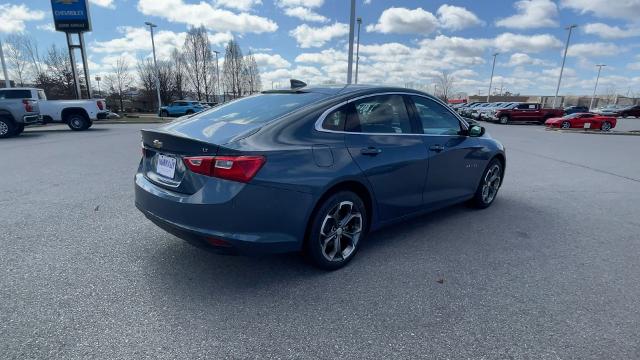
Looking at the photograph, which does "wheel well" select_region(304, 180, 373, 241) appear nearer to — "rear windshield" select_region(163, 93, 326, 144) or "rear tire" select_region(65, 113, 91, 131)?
"rear windshield" select_region(163, 93, 326, 144)

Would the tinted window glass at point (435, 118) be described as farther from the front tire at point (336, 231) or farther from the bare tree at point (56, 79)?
the bare tree at point (56, 79)

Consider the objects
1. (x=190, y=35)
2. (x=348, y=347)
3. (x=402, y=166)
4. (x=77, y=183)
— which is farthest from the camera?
(x=190, y=35)

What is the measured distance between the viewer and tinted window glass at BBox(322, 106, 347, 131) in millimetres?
2951

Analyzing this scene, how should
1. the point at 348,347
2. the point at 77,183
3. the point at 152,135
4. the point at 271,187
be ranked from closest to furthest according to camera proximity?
the point at 348,347 < the point at 271,187 < the point at 152,135 < the point at 77,183

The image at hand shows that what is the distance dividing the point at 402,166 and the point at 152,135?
7.43ft

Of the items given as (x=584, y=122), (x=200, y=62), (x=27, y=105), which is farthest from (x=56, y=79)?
(x=584, y=122)

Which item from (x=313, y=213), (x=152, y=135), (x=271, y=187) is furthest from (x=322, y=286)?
(x=152, y=135)

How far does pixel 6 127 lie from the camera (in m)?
12.7

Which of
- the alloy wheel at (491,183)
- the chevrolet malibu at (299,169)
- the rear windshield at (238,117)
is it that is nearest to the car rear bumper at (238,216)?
the chevrolet malibu at (299,169)

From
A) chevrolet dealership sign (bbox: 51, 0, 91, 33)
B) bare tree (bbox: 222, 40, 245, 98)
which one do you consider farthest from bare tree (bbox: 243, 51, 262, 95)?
chevrolet dealership sign (bbox: 51, 0, 91, 33)

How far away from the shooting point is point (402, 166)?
342cm

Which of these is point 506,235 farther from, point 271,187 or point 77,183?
point 77,183

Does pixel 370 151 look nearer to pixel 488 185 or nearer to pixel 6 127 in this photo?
pixel 488 185

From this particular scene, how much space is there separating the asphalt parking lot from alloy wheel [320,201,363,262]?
0.18 meters
